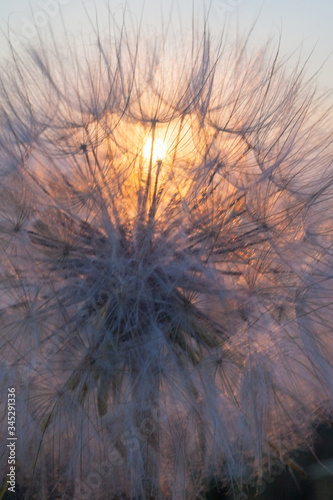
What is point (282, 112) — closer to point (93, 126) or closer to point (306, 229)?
point (306, 229)

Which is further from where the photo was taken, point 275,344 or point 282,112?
point 282,112

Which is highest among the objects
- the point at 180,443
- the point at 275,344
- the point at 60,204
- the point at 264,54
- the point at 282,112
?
the point at 264,54

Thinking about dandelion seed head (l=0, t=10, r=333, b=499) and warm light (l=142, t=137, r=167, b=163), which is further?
warm light (l=142, t=137, r=167, b=163)

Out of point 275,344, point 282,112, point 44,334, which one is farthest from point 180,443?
point 282,112

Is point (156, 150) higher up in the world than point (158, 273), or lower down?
higher up

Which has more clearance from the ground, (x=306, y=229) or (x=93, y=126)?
(x=93, y=126)

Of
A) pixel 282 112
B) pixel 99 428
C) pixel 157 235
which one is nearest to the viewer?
pixel 99 428

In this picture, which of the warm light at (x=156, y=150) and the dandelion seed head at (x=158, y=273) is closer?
the dandelion seed head at (x=158, y=273)

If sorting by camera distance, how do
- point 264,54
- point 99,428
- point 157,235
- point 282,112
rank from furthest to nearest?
1. point 264,54
2. point 282,112
3. point 157,235
4. point 99,428
